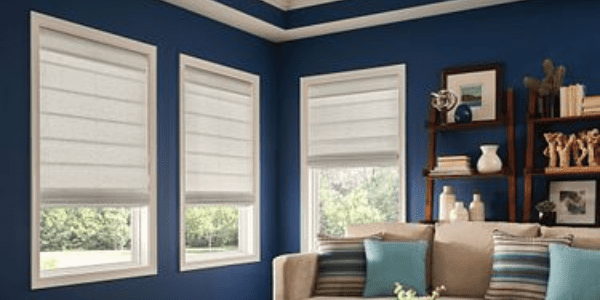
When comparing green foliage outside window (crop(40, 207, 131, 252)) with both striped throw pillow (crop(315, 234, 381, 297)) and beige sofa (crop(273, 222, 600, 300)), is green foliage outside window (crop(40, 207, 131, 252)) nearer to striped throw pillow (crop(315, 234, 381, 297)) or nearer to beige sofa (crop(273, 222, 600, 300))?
beige sofa (crop(273, 222, 600, 300))

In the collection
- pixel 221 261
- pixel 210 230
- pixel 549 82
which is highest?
pixel 549 82

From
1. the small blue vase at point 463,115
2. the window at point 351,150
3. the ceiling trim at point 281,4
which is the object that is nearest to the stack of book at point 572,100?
the small blue vase at point 463,115

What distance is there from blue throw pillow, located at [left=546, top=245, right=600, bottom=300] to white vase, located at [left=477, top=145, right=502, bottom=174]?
1.16 meters

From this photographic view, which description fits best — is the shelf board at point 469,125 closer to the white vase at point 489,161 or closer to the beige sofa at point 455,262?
the white vase at point 489,161

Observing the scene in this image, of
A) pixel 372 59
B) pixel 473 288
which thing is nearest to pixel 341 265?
pixel 473 288

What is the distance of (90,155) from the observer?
4.56 meters

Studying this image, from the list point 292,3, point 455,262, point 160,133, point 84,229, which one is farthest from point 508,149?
point 84,229

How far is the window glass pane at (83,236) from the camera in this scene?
14.4 ft

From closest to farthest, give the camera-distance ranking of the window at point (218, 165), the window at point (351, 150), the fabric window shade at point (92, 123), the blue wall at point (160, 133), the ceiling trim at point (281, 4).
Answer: the blue wall at point (160, 133) → the fabric window shade at point (92, 123) → the window at point (218, 165) → the window at point (351, 150) → the ceiling trim at point (281, 4)

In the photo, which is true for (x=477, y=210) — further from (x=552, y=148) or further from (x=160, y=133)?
(x=160, y=133)

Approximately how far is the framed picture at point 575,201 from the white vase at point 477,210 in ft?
1.59

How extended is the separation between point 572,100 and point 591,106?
129mm

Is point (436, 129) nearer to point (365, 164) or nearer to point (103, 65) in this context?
→ point (365, 164)

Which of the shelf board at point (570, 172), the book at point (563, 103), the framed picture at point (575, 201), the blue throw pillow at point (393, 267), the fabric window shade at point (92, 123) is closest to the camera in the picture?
the fabric window shade at point (92, 123)
